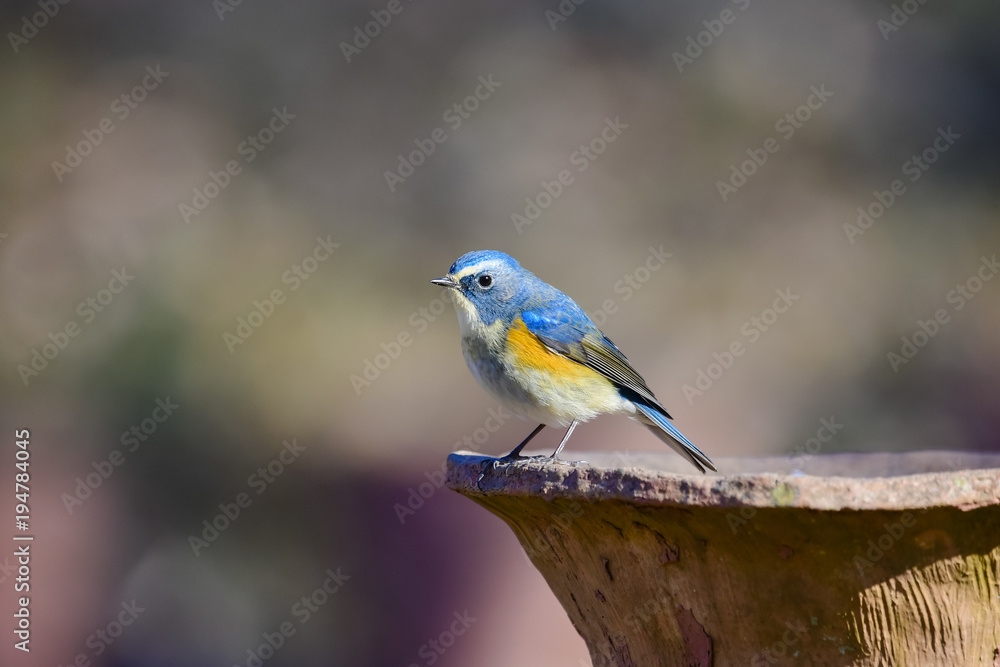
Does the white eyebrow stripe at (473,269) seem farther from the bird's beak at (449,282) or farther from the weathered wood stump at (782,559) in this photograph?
the weathered wood stump at (782,559)

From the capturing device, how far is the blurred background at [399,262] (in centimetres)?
729

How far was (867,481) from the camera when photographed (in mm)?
1899

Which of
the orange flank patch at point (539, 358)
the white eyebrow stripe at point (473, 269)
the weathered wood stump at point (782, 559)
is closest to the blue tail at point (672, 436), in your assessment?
the orange flank patch at point (539, 358)

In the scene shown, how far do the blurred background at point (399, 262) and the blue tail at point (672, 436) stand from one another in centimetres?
286

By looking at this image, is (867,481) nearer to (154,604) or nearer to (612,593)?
(612,593)

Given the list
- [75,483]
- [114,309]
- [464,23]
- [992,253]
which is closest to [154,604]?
[75,483]

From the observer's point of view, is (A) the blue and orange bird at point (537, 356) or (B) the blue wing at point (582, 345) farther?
(B) the blue wing at point (582, 345)

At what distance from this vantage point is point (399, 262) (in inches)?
420

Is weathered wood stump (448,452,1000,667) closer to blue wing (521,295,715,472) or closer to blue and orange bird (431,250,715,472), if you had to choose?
blue and orange bird (431,250,715,472)

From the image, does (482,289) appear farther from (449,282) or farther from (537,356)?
(537,356)

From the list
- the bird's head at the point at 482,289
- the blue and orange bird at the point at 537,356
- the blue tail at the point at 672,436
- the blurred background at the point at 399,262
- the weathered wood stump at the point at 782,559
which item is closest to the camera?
the weathered wood stump at the point at 782,559

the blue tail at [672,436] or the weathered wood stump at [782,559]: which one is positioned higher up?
the blue tail at [672,436]

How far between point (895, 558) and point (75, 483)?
282 inches

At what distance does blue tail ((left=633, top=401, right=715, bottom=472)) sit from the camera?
10.7 ft
